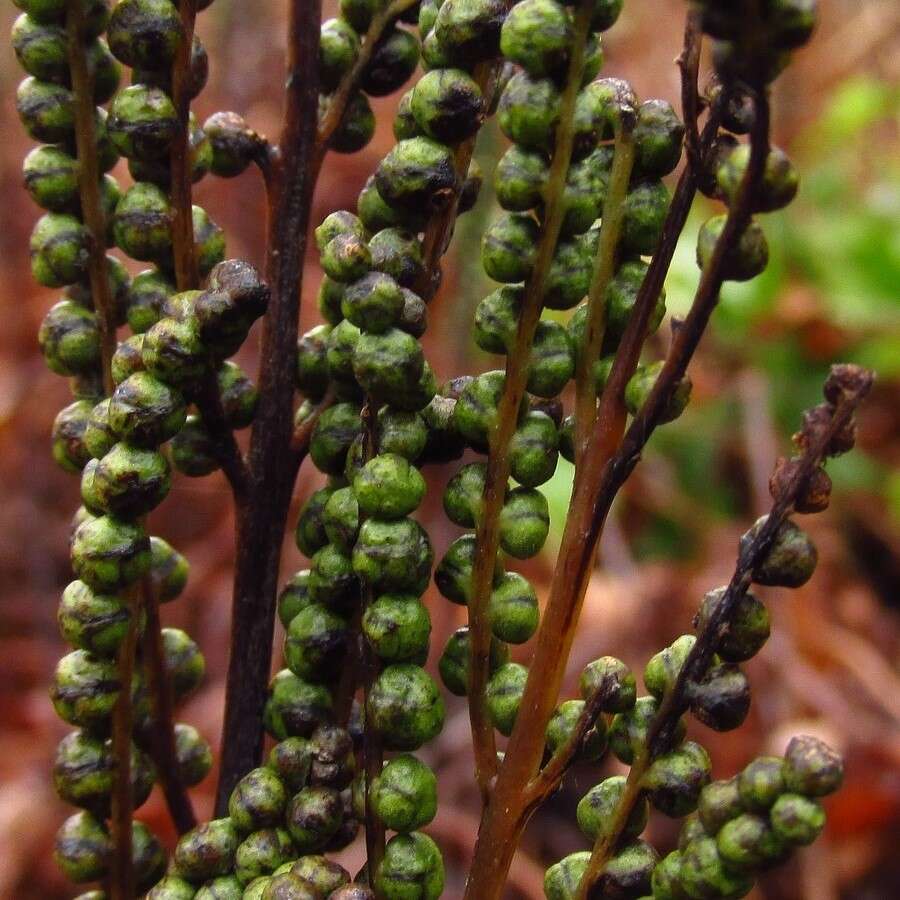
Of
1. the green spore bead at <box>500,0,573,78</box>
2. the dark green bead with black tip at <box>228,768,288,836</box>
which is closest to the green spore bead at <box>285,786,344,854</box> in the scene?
the dark green bead with black tip at <box>228,768,288,836</box>

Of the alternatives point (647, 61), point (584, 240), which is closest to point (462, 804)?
point (584, 240)

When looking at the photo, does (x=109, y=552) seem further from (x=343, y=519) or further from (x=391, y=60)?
(x=391, y=60)

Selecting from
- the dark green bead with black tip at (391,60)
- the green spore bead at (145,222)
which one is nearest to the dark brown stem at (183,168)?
the green spore bead at (145,222)

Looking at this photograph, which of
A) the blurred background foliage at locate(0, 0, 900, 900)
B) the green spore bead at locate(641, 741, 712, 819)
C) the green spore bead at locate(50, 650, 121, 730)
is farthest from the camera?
the blurred background foliage at locate(0, 0, 900, 900)

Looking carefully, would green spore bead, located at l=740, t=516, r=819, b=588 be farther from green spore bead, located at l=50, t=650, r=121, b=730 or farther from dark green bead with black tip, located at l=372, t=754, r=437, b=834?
green spore bead, located at l=50, t=650, r=121, b=730

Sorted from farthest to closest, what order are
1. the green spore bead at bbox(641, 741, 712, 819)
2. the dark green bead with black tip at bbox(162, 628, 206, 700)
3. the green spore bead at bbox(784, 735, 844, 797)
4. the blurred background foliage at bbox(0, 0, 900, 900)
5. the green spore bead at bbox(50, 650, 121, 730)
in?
the blurred background foliage at bbox(0, 0, 900, 900)
the dark green bead with black tip at bbox(162, 628, 206, 700)
the green spore bead at bbox(50, 650, 121, 730)
the green spore bead at bbox(641, 741, 712, 819)
the green spore bead at bbox(784, 735, 844, 797)

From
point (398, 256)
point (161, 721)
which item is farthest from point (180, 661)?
point (398, 256)
